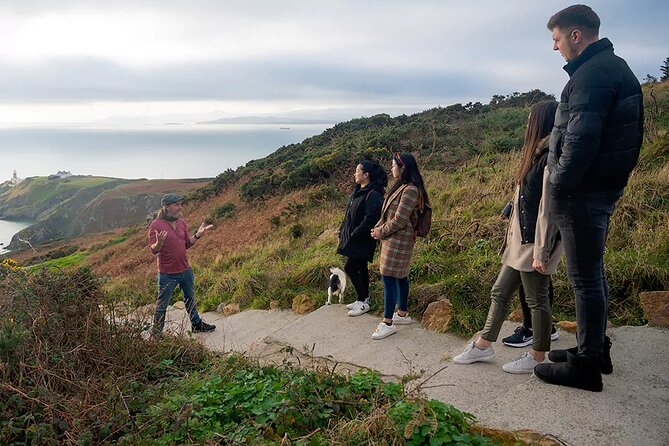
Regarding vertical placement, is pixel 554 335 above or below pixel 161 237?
below

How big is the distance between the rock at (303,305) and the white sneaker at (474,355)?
3.24 meters

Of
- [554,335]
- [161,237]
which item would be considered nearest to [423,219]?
[554,335]

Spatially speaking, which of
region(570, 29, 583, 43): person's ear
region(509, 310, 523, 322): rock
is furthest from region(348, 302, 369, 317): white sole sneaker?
region(570, 29, 583, 43): person's ear

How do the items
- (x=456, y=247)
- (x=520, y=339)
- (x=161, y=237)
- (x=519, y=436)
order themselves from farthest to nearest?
(x=456, y=247)
(x=161, y=237)
(x=520, y=339)
(x=519, y=436)

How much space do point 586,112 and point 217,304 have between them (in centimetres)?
737

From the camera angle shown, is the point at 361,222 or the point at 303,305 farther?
the point at 303,305

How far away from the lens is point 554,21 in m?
3.18

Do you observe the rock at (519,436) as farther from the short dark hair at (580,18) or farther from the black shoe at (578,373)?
the short dark hair at (580,18)

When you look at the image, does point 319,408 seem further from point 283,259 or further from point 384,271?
point 283,259

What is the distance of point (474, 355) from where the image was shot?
4.07 m

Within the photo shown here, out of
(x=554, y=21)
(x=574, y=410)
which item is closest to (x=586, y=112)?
(x=554, y=21)

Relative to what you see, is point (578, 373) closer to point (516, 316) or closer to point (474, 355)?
point (474, 355)

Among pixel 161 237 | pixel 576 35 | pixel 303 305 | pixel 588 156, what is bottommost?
pixel 303 305

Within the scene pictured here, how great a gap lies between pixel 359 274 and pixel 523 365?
101 inches
